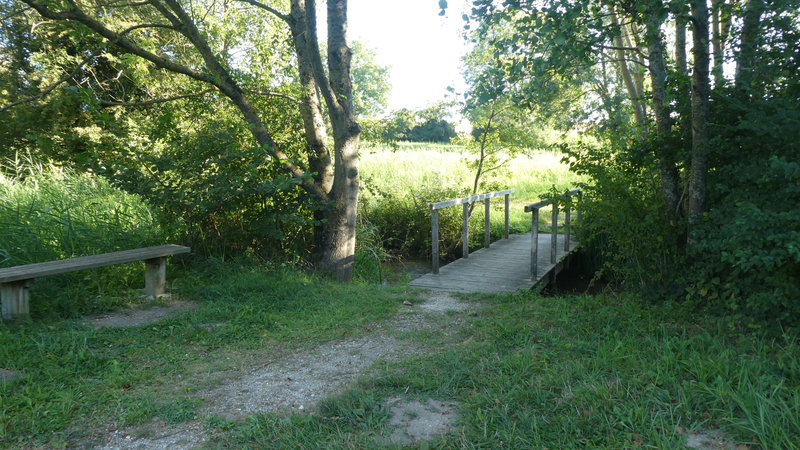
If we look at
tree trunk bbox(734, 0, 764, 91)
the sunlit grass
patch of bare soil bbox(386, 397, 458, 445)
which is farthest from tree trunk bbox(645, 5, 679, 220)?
patch of bare soil bbox(386, 397, 458, 445)

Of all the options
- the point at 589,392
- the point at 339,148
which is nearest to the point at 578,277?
the point at 339,148

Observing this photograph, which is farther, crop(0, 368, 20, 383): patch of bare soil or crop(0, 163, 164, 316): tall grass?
crop(0, 163, 164, 316): tall grass

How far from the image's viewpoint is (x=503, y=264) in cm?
867

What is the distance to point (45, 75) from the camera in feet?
36.3

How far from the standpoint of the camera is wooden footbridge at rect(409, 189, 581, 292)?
7160mm

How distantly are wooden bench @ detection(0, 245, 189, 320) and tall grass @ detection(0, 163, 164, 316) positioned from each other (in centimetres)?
30

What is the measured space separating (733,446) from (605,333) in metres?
1.74

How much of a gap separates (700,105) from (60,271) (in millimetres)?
5933

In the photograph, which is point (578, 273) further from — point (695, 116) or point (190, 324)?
point (190, 324)

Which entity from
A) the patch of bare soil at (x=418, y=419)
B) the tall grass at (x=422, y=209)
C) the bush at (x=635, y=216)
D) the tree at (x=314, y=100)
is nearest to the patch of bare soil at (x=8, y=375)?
the patch of bare soil at (x=418, y=419)

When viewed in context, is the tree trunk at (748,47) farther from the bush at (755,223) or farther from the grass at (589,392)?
the grass at (589,392)

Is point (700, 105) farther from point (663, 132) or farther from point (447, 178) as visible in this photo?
point (447, 178)

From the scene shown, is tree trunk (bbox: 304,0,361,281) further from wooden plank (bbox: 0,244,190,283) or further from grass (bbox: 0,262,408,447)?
wooden plank (bbox: 0,244,190,283)

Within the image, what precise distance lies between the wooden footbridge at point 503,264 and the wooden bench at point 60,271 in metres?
3.21
